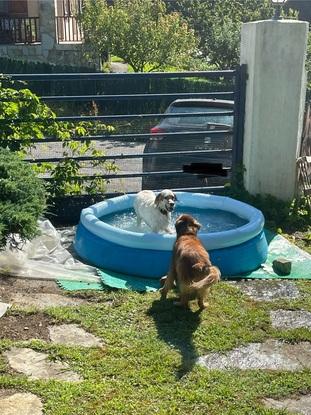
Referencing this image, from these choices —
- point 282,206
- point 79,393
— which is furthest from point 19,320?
point 282,206

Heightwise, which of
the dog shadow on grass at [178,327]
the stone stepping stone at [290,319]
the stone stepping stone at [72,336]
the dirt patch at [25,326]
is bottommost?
the stone stepping stone at [290,319]

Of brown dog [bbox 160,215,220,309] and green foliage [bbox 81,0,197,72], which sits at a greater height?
green foliage [bbox 81,0,197,72]

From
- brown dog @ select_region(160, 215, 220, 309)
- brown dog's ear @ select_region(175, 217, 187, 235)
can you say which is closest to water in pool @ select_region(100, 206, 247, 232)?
brown dog's ear @ select_region(175, 217, 187, 235)

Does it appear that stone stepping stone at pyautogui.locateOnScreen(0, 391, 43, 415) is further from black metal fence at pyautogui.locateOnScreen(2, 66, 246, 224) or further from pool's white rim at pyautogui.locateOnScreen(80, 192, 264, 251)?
black metal fence at pyautogui.locateOnScreen(2, 66, 246, 224)

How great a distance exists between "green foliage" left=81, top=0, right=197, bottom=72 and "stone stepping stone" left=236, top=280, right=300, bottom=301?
14.2 m

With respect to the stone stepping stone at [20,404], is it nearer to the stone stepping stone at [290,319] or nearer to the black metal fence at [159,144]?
the stone stepping stone at [290,319]

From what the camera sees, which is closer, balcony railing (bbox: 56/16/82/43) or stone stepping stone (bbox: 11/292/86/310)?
stone stepping stone (bbox: 11/292/86/310)

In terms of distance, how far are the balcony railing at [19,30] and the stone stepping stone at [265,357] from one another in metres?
20.5

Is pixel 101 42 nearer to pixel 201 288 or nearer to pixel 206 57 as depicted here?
pixel 206 57

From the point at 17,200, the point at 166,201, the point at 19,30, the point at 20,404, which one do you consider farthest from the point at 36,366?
the point at 19,30

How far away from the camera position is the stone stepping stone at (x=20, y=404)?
4.10 metres

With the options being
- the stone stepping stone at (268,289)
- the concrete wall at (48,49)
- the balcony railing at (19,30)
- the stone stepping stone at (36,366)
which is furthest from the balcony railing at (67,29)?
the stone stepping stone at (36,366)

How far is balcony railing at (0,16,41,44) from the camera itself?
23.6 meters

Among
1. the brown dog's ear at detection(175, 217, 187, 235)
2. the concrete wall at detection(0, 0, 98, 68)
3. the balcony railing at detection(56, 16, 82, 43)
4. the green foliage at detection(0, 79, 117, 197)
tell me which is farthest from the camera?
the balcony railing at detection(56, 16, 82, 43)
